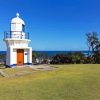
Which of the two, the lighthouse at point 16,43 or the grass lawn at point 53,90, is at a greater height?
the lighthouse at point 16,43

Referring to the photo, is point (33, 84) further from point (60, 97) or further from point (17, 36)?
point (17, 36)

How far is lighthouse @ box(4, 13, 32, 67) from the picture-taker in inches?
993

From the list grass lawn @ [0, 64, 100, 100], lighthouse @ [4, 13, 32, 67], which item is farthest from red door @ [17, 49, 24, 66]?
grass lawn @ [0, 64, 100, 100]

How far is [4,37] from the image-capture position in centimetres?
2567

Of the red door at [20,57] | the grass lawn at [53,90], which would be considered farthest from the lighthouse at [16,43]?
the grass lawn at [53,90]

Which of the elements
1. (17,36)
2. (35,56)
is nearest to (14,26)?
(17,36)

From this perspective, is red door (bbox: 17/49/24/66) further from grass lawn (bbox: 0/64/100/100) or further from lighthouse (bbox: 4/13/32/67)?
grass lawn (bbox: 0/64/100/100)

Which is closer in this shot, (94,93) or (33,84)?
(94,93)

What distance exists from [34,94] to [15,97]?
88cm

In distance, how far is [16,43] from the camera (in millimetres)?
A: 25562

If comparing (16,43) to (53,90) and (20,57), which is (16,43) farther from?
(53,90)

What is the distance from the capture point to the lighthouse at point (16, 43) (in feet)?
82.8

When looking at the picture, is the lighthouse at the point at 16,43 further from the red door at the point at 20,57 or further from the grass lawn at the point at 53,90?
the grass lawn at the point at 53,90

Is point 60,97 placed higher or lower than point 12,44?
lower
